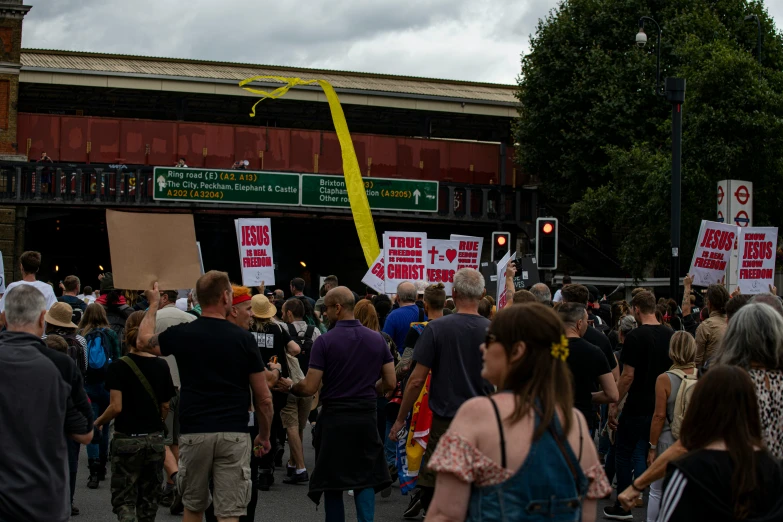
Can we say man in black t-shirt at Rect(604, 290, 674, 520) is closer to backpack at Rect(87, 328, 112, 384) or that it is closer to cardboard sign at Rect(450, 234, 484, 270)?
backpack at Rect(87, 328, 112, 384)

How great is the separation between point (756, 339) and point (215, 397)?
2972 millimetres

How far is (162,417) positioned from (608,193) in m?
23.5

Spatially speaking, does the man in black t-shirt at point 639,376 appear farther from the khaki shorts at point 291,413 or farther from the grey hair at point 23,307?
the grey hair at point 23,307

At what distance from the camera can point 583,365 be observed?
300 inches

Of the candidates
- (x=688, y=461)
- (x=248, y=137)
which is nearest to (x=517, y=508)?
(x=688, y=461)

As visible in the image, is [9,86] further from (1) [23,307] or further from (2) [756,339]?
(2) [756,339]

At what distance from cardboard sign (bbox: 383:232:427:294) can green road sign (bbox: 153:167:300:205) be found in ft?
Answer: 49.3

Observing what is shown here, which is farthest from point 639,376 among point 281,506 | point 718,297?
point 281,506

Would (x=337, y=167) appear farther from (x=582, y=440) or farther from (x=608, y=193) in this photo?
(x=582, y=440)

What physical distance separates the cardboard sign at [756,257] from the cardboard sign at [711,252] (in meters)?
0.32

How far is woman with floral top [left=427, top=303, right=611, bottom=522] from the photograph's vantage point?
324 centimetres

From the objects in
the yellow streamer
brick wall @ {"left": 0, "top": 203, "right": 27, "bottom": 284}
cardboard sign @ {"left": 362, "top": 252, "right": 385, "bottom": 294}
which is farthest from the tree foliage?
brick wall @ {"left": 0, "top": 203, "right": 27, "bottom": 284}

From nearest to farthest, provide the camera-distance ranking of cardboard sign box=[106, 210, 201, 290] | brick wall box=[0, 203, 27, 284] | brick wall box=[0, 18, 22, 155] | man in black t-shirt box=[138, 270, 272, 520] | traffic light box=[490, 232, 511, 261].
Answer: man in black t-shirt box=[138, 270, 272, 520] → cardboard sign box=[106, 210, 201, 290] → traffic light box=[490, 232, 511, 261] → brick wall box=[0, 203, 27, 284] → brick wall box=[0, 18, 22, 155]

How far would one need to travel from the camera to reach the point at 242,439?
20.1ft
